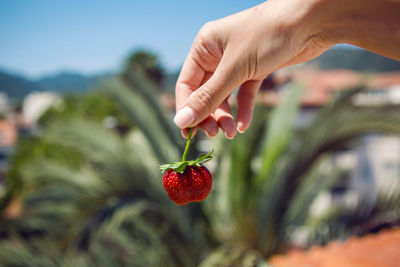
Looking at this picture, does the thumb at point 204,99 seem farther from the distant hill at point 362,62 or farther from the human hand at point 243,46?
the distant hill at point 362,62

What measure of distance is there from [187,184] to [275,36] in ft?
1.31

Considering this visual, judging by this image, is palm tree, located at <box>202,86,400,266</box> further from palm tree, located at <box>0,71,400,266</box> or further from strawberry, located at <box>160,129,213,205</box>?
strawberry, located at <box>160,129,213,205</box>

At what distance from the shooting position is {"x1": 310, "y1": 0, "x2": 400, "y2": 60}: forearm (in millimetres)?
729

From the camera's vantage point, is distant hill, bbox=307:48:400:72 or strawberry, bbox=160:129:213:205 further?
distant hill, bbox=307:48:400:72

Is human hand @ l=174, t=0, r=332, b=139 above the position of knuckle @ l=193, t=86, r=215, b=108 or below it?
above

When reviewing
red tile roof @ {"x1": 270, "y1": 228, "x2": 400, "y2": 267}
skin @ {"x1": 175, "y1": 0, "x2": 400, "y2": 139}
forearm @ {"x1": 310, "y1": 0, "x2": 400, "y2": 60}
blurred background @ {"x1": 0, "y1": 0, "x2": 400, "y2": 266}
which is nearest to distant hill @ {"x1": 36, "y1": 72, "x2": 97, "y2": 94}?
blurred background @ {"x1": 0, "y1": 0, "x2": 400, "y2": 266}

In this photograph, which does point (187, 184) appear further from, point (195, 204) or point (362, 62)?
point (362, 62)

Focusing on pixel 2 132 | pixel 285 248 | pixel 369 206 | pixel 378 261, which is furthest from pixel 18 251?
pixel 2 132

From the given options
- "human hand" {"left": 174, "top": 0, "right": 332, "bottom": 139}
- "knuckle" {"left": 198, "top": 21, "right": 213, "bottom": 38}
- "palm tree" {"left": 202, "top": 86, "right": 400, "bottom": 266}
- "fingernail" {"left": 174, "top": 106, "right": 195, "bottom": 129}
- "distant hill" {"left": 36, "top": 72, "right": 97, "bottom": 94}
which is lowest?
"palm tree" {"left": 202, "top": 86, "right": 400, "bottom": 266}

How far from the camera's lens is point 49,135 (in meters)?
3.65

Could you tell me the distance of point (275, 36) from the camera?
2.59 feet

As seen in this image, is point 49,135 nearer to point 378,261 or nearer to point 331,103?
point 331,103

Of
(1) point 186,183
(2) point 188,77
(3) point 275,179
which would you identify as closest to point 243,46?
(2) point 188,77

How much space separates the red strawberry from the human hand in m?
0.11
